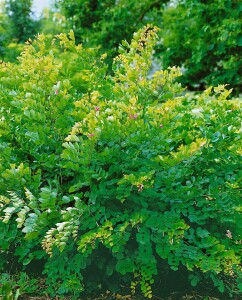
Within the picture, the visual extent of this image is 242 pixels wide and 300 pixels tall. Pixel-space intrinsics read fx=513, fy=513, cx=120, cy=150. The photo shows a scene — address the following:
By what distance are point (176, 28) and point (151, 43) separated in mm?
9159

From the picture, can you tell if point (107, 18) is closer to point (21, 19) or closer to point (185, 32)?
point (185, 32)

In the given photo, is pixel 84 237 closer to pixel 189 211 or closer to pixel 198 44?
pixel 189 211

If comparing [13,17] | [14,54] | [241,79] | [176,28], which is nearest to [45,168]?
[241,79]

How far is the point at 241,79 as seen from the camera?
10.6 metres

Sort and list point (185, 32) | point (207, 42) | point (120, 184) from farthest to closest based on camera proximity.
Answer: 1. point (185, 32)
2. point (207, 42)
3. point (120, 184)

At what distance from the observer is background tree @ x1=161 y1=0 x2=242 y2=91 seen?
951cm

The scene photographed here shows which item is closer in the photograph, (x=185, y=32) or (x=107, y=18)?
(x=185, y=32)

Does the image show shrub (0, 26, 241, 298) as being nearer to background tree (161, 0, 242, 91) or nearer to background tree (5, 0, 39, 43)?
background tree (161, 0, 242, 91)

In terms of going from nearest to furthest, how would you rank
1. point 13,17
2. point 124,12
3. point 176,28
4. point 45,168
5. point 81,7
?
point 45,168
point 176,28
point 124,12
point 81,7
point 13,17

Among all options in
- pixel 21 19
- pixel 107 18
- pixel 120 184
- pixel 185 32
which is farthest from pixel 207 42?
pixel 21 19

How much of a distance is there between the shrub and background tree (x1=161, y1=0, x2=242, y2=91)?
248 inches

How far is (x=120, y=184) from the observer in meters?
2.93

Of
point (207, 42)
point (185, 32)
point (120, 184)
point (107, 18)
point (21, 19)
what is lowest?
point (120, 184)

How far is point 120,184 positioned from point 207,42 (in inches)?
328
